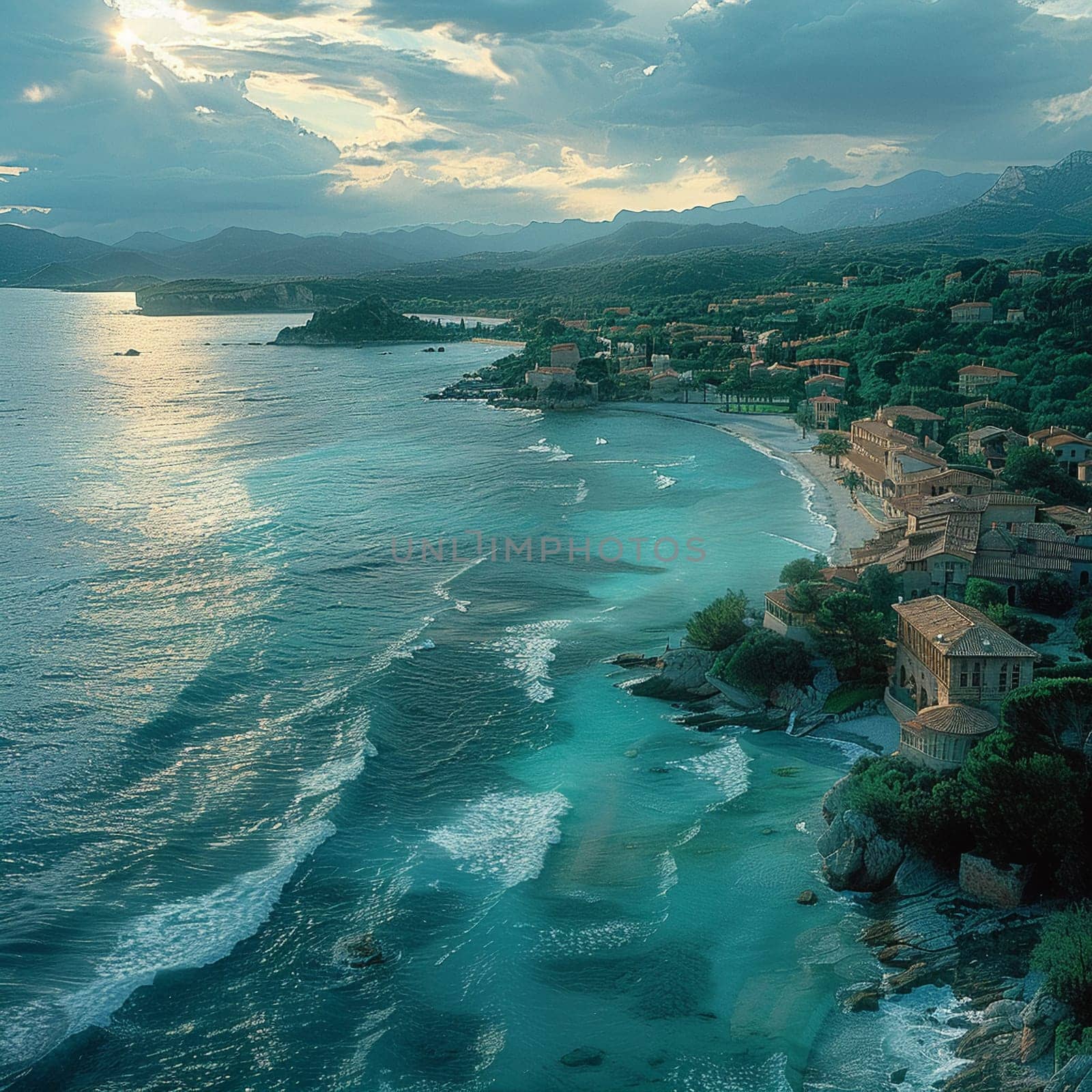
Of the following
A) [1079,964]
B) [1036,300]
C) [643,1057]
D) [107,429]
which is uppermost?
[1036,300]

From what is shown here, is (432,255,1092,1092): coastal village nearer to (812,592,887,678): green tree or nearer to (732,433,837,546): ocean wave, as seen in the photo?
(812,592,887,678): green tree

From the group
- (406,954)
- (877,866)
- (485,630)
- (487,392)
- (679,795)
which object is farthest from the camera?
(487,392)

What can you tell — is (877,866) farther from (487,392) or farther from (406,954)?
(487,392)

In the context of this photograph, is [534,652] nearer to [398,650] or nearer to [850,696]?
[398,650]

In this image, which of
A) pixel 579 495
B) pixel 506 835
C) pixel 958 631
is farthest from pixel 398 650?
pixel 579 495

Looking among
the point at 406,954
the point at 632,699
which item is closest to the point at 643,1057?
the point at 406,954
